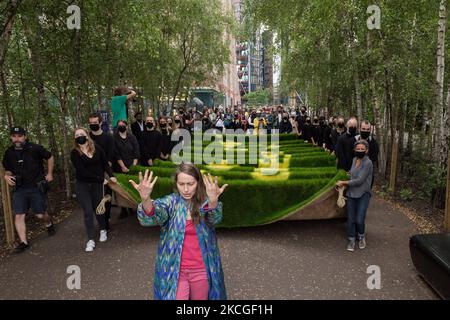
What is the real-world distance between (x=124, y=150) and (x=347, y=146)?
4763 mm

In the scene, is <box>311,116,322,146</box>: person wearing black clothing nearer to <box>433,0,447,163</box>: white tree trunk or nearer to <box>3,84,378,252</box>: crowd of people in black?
<box>433,0,447,163</box>: white tree trunk

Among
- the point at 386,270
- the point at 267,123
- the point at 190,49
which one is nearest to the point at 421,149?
the point at 267,123

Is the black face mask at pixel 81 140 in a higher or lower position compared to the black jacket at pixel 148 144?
higher

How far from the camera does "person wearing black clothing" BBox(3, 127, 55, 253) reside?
235 inches

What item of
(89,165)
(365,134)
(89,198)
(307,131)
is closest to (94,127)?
(89,165)

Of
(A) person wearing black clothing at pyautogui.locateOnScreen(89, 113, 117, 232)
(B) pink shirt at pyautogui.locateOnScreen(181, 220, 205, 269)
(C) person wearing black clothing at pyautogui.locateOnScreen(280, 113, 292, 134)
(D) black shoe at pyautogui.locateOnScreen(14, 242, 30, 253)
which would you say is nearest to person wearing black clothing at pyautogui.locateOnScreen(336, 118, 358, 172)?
(A) person wearing black clothing at pyautogui.locateOnScreen(89, 113, 117, 232)

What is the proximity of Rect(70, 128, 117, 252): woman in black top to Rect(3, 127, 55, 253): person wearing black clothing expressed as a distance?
689 millimetres

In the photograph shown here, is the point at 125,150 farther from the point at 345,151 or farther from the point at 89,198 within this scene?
the point at 345,151

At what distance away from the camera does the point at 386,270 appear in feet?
17.3

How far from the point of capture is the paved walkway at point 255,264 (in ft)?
15.5

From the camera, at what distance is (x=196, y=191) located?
304 centimetres

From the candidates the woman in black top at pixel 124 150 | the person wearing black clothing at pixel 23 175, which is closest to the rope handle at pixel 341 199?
the woman in black top at pixel 124 150

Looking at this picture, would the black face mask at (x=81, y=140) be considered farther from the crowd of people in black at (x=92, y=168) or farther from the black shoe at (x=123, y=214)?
the black shoe at (x=123, y=214)

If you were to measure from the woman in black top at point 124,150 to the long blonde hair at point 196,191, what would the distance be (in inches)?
192
